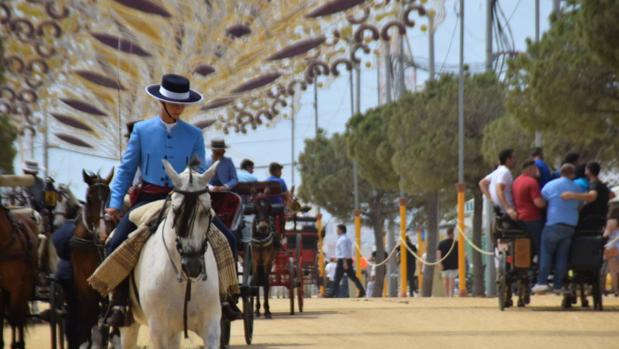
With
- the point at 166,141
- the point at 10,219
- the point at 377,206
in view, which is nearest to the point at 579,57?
the point at 10,219

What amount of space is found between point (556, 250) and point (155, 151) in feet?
34.9

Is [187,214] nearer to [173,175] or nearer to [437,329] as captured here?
[173,175]

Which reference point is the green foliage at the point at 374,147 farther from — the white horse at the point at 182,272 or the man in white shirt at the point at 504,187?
the white horse at the point at 182,272

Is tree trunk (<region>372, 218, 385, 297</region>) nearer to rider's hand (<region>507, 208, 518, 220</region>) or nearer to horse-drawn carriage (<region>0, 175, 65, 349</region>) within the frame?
rider's hand (<region>507, 208, 518, 220</region>)

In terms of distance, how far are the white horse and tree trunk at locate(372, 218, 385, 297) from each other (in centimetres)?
4136

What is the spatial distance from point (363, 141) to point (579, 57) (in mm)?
26810

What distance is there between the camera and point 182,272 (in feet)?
31.2

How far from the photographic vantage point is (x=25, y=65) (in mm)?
56281

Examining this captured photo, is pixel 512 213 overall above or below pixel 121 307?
above

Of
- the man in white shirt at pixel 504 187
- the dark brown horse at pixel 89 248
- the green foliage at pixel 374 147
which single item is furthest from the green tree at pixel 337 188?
the dark brown horse at pixel 89 248

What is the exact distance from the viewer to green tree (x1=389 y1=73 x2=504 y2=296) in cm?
4478

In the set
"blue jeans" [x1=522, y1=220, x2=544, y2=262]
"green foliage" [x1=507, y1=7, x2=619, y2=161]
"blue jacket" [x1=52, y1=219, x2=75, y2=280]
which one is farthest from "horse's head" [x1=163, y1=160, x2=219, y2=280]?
"green foliage" [x1=507, y1=7, x2=619, y2=161]

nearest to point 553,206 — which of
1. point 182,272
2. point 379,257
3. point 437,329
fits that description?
point 437,329

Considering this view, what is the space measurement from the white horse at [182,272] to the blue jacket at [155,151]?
1139 mm
